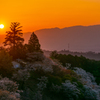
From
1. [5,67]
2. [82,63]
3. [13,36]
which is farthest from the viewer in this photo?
[82,63]

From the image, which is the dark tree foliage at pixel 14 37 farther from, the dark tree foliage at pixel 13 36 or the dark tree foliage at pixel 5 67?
the dark tree foliage at pixel 5 67

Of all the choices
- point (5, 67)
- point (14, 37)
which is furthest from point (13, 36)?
point (5, 67)

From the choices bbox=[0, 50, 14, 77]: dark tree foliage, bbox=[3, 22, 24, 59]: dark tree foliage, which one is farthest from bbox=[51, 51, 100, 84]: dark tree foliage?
bbox=[0, 50, 14, 77]: dark tree foliage

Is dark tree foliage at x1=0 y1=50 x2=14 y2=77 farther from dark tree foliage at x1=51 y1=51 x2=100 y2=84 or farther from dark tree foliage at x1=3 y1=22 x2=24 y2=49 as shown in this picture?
dark tree foliage at x1=51 y1=51 x2=100 y2=84

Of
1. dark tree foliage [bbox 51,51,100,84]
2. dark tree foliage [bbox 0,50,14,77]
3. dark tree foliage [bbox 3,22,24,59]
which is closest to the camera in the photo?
dark tree foliage [bbox 0,50,14,77]

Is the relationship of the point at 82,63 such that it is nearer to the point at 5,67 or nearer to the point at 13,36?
the point at 13,36

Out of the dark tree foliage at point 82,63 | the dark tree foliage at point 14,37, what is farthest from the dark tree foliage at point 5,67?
the dark tree foliage at point 82,63

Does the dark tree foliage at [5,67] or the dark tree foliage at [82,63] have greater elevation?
the dark tree foliage at [5,67]

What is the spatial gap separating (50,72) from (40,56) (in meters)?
4.93

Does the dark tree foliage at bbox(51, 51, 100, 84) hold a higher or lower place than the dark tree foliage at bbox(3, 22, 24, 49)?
lower

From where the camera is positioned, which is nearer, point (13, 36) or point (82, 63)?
point (13, 36)

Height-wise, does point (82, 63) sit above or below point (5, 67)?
below

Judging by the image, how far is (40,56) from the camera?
34.8m

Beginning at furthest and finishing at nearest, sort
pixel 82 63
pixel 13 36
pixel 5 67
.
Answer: pixel 82 63, pixel 13 36, pixel 5 67
